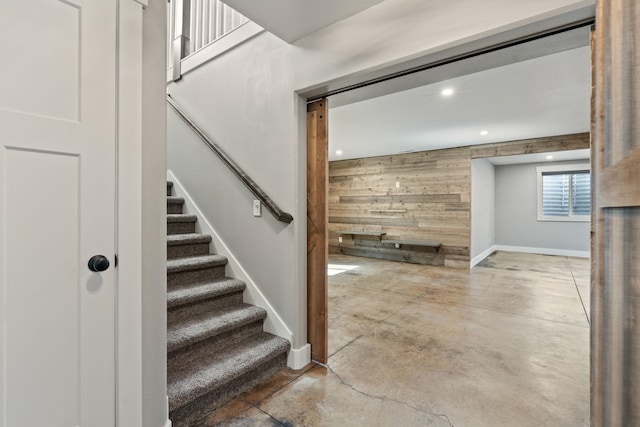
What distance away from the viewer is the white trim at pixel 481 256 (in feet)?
18.6

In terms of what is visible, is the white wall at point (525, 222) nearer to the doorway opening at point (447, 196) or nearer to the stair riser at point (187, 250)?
the doorway opening at point (447, 196)

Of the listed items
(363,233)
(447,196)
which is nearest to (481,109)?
(447,196)

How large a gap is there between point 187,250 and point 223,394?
1.22 metres

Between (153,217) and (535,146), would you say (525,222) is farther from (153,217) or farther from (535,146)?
(153,217)

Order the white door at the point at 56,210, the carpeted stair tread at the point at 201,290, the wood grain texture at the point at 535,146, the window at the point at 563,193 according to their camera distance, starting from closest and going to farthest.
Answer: the white door at the point at 56,210 < the carpeted stair tread at the point at 201,290 < the wood grain texture at the point at 535,146 < the window at the point at 563,193

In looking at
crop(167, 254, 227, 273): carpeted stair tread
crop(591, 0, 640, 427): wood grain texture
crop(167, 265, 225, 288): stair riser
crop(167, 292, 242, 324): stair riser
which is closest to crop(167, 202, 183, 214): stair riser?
crop(167, 254, 227, 273): carpeted stair tread

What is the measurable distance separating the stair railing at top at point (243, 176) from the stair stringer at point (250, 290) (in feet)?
1.98

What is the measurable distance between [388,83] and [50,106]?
1.67m

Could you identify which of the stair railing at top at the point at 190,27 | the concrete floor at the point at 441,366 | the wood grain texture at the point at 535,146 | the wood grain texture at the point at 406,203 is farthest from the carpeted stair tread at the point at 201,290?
the wood grain texture at the point at 535,146

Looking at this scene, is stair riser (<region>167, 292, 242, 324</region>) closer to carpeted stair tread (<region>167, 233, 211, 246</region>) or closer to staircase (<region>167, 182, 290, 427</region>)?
staircase (<region>167, 182, 290, 427</region>)

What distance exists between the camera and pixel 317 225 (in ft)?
7.01

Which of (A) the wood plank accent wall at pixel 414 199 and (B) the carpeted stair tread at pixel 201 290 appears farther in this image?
(A) the wood plank accent wall at pixel 414 199

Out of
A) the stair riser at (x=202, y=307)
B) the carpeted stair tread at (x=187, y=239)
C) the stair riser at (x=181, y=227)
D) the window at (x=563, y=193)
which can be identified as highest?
the window at (x=563, y=193)

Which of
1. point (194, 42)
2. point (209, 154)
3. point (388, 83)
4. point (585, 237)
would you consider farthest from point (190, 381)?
point (585, 237)
